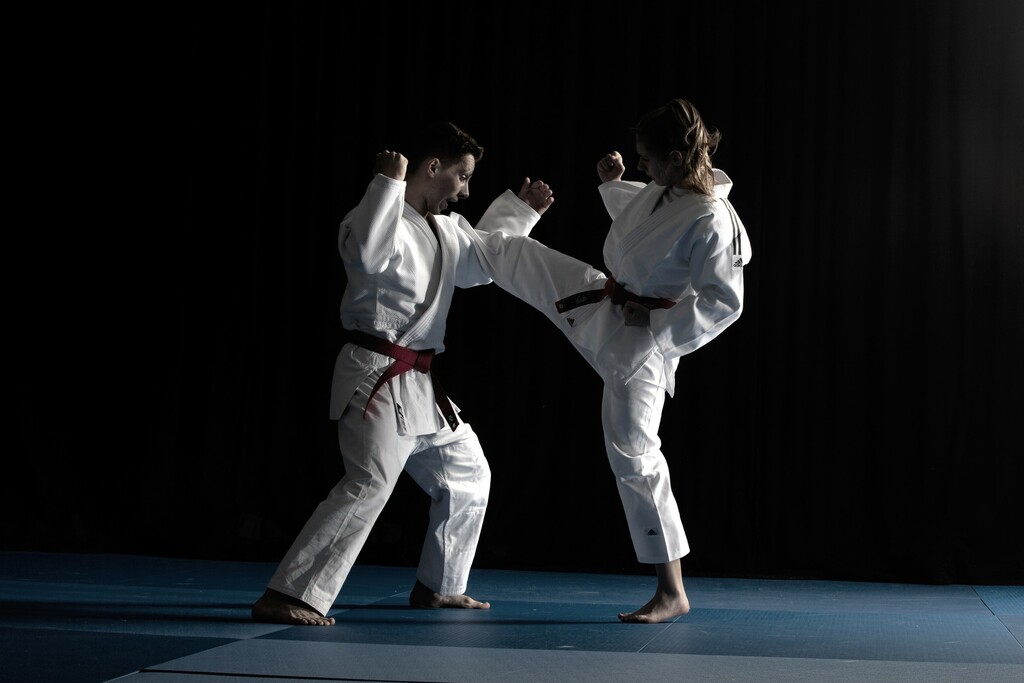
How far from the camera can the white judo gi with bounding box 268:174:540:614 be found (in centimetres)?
305

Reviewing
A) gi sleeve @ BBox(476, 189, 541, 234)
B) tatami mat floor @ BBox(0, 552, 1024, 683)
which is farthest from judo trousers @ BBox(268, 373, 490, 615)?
gi sleeve @ BBox(476, 189, 541, 234)

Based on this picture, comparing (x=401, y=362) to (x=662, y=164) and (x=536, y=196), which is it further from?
(x=662, y=164)

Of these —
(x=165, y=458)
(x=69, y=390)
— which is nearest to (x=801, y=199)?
(x=165, y=458)

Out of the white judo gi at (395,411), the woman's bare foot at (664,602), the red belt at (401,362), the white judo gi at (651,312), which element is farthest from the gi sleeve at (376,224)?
the woman's bare foot at (664,602)

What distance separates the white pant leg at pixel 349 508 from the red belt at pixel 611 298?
1.83ft

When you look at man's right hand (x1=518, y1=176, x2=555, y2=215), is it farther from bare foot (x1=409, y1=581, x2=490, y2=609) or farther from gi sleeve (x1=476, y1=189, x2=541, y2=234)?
bare foot (x1=409, y1=581, x2=490, y2=609)

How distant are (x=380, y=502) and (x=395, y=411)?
0.81ft

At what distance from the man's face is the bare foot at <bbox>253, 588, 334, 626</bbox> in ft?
3.84

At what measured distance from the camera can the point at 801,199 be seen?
4.79 m

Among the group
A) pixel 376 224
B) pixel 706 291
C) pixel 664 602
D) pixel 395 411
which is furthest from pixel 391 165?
pixel 664 602

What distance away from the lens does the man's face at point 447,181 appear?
11.1ft

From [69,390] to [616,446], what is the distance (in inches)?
125

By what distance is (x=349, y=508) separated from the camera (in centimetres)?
308

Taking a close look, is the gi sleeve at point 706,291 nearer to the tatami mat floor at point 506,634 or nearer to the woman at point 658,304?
the woman at point 658,304
